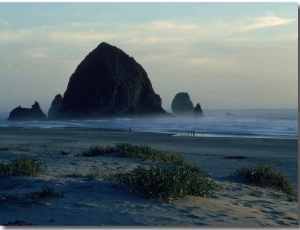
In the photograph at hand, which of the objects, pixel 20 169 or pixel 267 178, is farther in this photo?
pixel 267 178

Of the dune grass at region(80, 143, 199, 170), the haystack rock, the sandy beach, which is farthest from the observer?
the haystack rock

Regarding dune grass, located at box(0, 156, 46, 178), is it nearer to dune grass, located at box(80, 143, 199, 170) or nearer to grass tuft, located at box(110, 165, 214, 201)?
grass tuft, located at box(110, 165, 214, 201)

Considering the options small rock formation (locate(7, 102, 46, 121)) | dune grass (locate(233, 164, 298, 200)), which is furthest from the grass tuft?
small rock formation (locate(7, 102, 46, 121))

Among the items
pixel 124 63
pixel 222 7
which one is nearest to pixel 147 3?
pixel 222 7

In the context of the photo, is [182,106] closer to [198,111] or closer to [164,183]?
[198,111]

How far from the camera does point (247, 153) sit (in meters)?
23.9

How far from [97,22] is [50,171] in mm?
4353

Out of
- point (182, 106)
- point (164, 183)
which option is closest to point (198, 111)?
point (182, 106)

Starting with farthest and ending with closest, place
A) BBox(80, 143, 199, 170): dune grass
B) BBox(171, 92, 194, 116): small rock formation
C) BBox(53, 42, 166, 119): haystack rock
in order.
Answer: BBox(171, 92, 194, 116): small rock formation
BBox(53, 42, 166, 119): haystack rock
BBox(80, 143, 199, 170): dune grass

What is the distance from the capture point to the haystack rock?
71.0 m

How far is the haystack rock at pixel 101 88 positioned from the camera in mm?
71000

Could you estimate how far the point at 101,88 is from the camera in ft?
238

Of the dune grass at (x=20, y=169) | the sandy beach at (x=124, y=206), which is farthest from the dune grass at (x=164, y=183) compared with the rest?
the dune grass at (x=20, y=169)

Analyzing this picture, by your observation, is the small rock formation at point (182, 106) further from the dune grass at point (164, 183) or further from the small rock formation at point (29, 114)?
the dune grass at point (164, 183)
